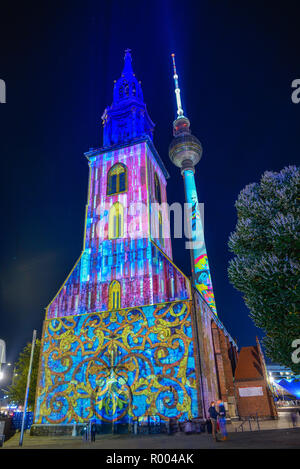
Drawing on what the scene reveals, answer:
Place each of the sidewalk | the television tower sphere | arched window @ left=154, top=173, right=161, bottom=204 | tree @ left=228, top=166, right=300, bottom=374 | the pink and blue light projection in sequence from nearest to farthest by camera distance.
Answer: the sidewalk
tree @ left=228, top=166, right=300, bottom=374
the pink and blue light projection
arched window @ left=154, top=173, right=161, bottom=204
the television tower sphere

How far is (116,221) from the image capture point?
→ 25.0 metres

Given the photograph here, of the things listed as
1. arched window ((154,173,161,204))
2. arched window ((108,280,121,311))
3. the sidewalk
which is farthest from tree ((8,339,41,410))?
arched window ((154,173,161,204))

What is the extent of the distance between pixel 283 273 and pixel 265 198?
11.5 feet

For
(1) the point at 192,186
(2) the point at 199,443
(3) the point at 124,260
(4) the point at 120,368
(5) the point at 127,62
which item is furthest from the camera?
(1) the point at 192,186

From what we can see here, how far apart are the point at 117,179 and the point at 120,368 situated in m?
15.5

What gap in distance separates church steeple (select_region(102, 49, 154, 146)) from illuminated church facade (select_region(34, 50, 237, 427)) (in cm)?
417

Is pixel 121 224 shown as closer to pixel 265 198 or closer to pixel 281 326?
pixel 265 198

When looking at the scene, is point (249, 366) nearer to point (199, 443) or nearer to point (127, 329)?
point (127, 329)

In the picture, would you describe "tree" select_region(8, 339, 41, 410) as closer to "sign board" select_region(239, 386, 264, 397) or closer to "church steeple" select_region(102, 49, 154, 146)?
"sign board" select_region(239, 386, 264, 397)

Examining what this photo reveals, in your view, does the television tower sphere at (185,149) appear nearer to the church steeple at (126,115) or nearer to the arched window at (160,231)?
the church steeple at (126,115)

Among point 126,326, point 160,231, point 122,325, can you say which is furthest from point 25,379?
point 160,231

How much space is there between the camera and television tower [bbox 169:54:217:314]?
5562 cm

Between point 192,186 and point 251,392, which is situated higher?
point 192,186
